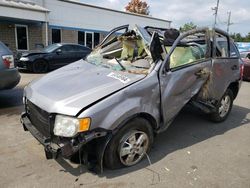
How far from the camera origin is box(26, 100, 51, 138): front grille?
9.96 ft

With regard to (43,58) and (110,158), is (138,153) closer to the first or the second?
(110,158)

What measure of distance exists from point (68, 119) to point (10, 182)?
106cm

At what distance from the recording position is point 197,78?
14.1 ft

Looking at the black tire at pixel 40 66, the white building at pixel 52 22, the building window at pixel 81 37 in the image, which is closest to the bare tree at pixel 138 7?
the white building at pixel 52 22

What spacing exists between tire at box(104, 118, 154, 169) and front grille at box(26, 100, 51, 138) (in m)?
0.75

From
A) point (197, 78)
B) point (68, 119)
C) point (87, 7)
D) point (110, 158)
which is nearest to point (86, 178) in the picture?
point (110, 158)

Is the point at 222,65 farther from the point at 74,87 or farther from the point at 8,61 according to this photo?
the point at 8,61

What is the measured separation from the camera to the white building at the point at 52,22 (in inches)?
617

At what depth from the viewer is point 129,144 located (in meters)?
3.33

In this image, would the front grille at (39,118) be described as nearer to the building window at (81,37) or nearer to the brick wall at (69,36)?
the brick wall at (69,36)

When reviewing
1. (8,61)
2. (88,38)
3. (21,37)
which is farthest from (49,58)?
(88,38)

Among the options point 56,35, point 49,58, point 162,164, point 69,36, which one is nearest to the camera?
point 162,164

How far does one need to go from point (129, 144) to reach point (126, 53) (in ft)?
5.86

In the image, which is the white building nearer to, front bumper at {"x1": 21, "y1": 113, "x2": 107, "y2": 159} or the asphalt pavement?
the asphalt pavement
